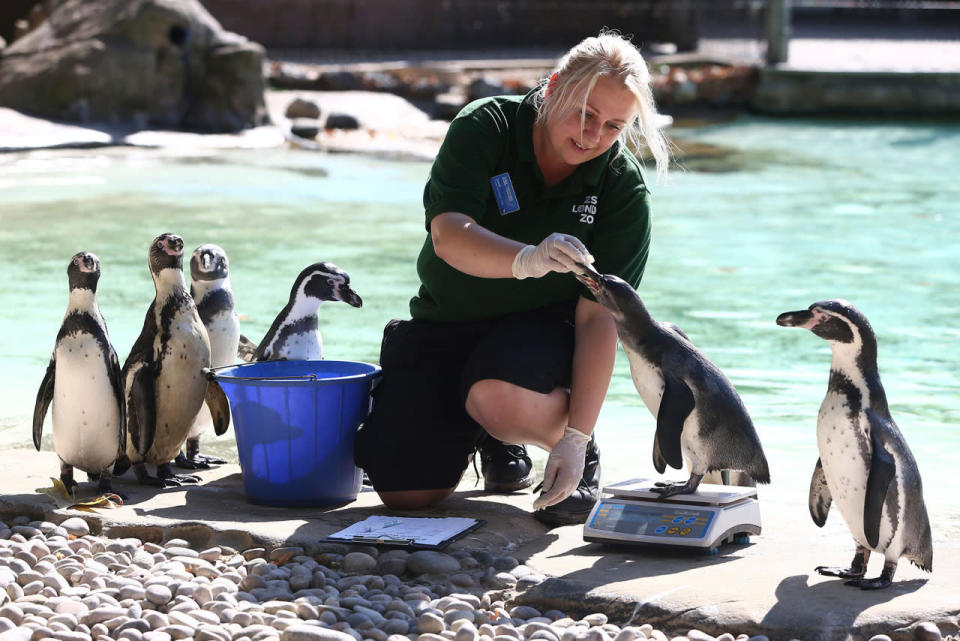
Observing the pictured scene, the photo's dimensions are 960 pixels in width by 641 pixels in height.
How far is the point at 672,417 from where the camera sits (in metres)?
2.87

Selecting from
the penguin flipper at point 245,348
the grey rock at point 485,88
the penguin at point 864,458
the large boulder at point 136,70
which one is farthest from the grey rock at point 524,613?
the grey rock at point 485,88

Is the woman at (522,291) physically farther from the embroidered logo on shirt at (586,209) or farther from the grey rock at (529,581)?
the grey rock at (529,581)

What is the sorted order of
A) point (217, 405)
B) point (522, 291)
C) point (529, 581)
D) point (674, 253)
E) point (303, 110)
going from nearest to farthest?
point (529, 581) < point (522, 291) < point (217, 405) < point (674, 253) < point (303, 110)

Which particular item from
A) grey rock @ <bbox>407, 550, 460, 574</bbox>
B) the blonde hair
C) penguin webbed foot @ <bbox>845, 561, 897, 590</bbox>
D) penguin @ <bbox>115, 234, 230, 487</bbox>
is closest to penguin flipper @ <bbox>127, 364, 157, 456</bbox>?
penguin @ <bbox>115, 234, 230, 487</bbox>

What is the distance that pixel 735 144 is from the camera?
44.9ft

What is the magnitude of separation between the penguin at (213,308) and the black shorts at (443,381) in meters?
0.58

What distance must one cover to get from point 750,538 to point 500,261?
87cm

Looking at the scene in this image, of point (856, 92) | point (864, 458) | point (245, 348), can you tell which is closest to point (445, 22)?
point (856, 92)

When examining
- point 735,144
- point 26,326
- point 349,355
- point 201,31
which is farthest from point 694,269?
point 201,31

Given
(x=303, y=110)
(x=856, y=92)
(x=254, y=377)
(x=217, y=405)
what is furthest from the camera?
(x=856, y=92)

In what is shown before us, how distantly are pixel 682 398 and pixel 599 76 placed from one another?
753mm

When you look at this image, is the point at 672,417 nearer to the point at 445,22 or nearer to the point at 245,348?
the point at 245,348

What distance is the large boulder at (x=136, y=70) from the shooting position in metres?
12.8

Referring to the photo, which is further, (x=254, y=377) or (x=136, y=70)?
(x=136, y=70)
